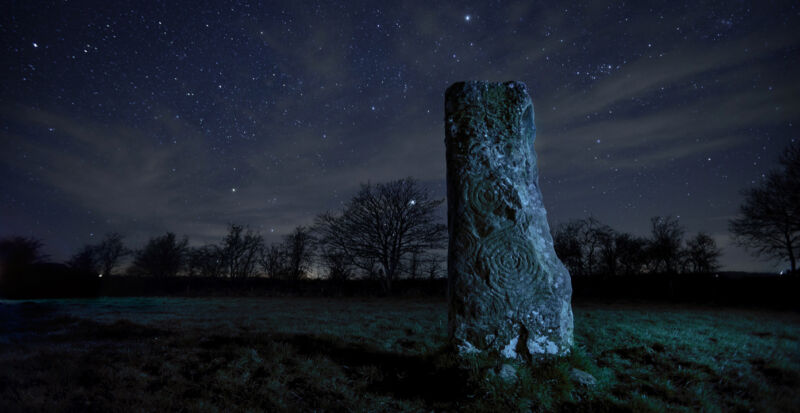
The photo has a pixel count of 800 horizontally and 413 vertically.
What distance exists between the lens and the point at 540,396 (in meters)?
3.56

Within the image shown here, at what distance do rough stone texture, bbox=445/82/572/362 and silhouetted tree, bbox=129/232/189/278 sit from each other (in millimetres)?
43097

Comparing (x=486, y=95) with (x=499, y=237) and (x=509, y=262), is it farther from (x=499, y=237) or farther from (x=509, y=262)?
(x=509, y=262)

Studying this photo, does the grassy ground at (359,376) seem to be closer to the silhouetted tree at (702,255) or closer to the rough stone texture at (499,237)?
the rough stone texture at (499,237)

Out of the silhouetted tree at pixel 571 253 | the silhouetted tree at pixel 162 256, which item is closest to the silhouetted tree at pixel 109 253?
the silhouetted tree at pixel 162 256

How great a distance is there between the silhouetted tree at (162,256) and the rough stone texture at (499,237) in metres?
43.1

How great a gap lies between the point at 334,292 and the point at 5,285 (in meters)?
17.4

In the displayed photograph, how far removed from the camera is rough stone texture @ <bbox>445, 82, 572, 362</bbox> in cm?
458

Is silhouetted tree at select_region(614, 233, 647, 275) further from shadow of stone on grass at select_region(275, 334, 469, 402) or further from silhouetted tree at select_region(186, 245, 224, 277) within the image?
silhouetted tree at select_region(186, 245, 224, 277)

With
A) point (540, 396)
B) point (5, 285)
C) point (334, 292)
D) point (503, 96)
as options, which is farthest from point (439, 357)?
point (5, 285)

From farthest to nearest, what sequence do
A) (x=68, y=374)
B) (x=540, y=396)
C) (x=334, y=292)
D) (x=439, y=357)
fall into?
(x=334, y=292) → (x=439, y=357) → (x=68, y=374) → (x=540, y=396)

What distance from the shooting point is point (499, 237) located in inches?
192

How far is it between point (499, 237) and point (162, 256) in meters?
44.2

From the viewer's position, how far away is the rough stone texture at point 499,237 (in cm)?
458

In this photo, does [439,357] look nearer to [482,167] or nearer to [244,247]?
[482,167]
